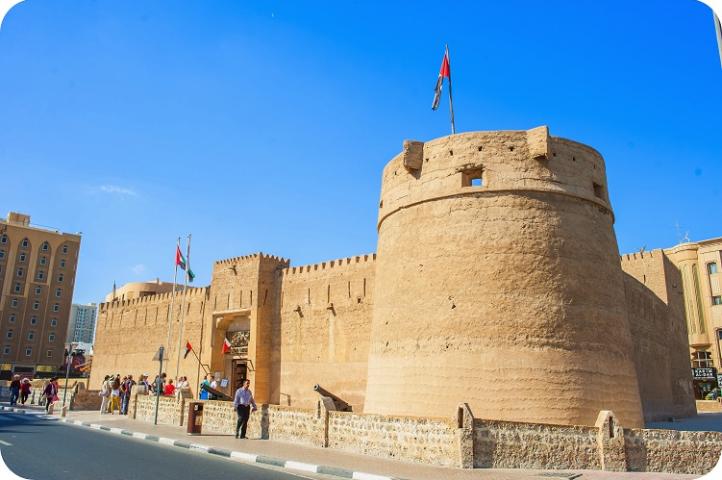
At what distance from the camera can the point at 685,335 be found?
965 inches

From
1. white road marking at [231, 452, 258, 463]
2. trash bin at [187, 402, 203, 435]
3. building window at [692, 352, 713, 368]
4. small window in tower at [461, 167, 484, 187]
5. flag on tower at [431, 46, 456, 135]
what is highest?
flag on tower at [431, 46, 456, 135]

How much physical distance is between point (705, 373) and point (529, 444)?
102 ft

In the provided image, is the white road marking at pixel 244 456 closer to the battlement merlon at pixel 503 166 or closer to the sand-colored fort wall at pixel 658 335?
the battlement merlon at pixel 503 166

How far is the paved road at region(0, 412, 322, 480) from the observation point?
316 inches

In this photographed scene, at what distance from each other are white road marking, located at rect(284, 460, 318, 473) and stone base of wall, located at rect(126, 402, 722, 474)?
5.25 ft

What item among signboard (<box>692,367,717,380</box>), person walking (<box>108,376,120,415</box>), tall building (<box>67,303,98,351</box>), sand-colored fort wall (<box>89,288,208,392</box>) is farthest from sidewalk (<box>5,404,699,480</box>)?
tall building (<box>67,303,98,351</box>)

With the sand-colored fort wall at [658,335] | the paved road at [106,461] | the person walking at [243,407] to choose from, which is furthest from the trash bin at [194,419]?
the sand-colored fort wall at [658,335]

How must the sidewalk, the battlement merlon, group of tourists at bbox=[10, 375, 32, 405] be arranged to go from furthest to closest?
group of tourists at bbox=[10, 375, 32, 405], the battlement merlon, the sidewalk

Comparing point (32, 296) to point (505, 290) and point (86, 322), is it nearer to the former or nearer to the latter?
point (505, 290)

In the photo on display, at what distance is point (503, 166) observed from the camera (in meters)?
12.4

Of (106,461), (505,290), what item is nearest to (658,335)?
(505,290)

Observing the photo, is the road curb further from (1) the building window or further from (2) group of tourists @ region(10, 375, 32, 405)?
(1) the building window

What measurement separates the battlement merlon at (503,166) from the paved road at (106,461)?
711 cm

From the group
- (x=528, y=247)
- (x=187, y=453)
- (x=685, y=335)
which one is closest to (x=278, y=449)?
(x=187, y=453)
